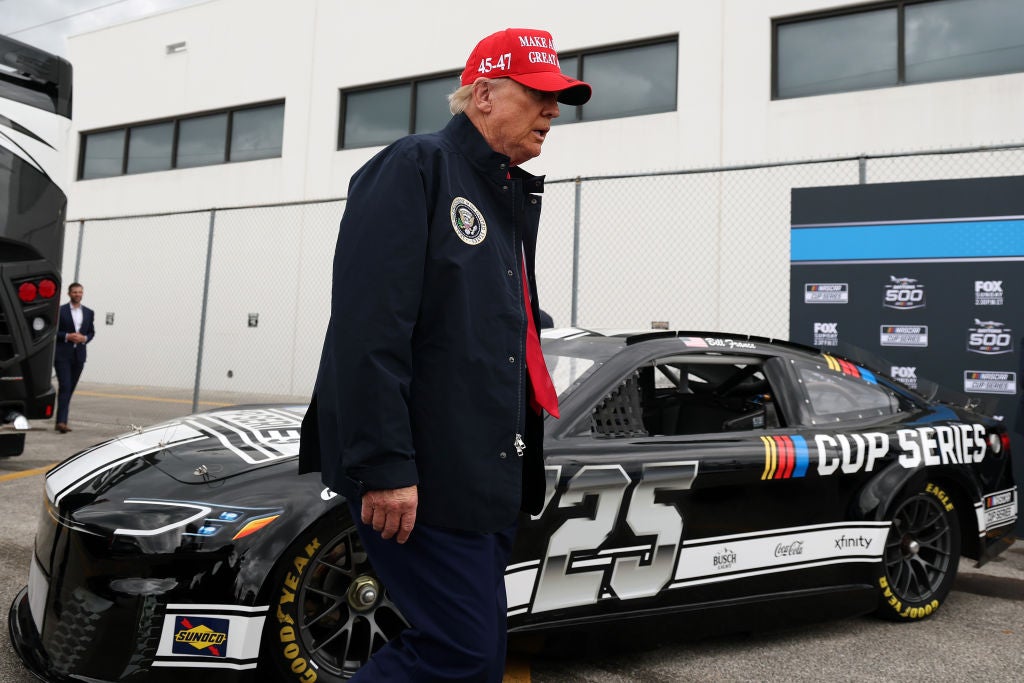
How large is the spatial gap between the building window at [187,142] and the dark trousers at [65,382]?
6.99 metres

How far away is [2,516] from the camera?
4.69 metres

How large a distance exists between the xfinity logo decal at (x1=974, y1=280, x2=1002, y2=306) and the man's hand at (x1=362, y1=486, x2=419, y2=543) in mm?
5296

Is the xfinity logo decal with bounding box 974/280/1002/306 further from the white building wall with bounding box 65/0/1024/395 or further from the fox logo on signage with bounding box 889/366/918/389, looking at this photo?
the white building wall with bounding box 65/0/1024/395

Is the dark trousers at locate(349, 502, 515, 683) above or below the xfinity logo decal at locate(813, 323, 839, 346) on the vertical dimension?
below

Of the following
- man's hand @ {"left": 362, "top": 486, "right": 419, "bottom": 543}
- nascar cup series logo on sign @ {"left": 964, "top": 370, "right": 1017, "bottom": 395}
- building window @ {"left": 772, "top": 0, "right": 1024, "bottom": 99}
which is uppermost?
building window @ {"left": 772, "top": 0, "right": 1024, "bottom": 99}

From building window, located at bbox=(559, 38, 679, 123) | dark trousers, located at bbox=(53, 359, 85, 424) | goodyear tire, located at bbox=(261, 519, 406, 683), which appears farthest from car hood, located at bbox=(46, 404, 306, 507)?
building window, located at bbox=(559, 38, 679, 123)

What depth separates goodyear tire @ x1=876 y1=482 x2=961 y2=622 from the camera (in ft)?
11.7

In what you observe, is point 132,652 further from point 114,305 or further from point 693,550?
point 114,305

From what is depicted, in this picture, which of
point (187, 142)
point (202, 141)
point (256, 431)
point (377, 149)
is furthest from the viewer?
point (187, 142)

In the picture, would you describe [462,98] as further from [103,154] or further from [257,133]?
[103,154]

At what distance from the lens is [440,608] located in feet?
5.07

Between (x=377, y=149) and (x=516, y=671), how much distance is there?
11.3 meters

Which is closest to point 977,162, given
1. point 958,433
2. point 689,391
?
point 958,433

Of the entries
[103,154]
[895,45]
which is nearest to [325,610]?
[895,45]
